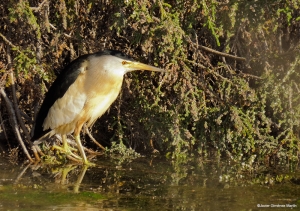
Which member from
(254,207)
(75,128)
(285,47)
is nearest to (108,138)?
(75,128)

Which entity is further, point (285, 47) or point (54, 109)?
point (285, 47)

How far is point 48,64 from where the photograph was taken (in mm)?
6801

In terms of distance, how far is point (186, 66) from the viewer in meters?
6.68

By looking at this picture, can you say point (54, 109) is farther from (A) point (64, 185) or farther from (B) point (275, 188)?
(B) point (275, 188)

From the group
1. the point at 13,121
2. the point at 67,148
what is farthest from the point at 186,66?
the point at 13,121

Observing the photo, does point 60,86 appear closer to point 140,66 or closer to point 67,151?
point 67,151

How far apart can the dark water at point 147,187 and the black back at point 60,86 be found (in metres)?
0.43

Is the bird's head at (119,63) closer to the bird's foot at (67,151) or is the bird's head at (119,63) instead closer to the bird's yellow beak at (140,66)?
the bird's yellow beak at (140,66)

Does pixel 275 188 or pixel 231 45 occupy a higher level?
pixel 231 45

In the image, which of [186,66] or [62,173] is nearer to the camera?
[62,173]

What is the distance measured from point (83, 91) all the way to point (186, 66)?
1075 millimetres

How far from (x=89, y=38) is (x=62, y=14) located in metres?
0.62

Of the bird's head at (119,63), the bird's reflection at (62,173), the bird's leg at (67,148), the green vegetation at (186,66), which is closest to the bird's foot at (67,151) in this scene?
the bird's leg at (67,148)

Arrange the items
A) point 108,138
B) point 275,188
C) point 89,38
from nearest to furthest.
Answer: point 275,188 → point 89,38 → point 108,138
